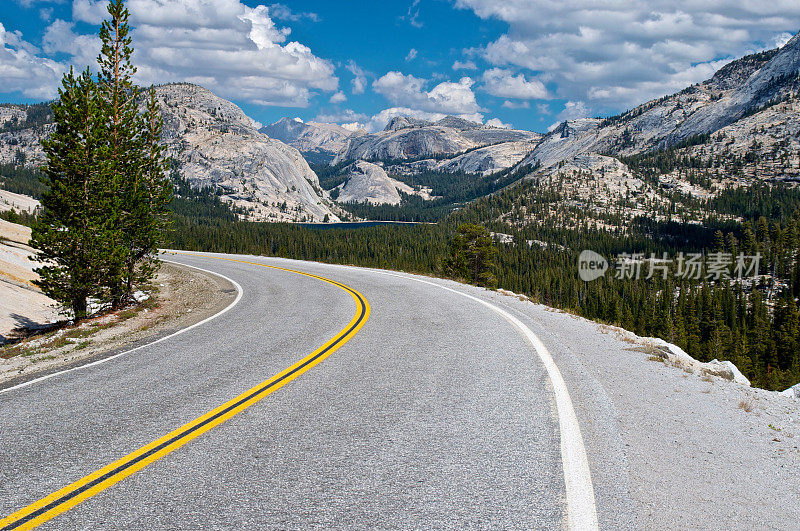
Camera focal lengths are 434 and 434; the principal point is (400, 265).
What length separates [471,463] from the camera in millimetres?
4273

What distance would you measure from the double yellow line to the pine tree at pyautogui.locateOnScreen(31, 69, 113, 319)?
39.8 feet

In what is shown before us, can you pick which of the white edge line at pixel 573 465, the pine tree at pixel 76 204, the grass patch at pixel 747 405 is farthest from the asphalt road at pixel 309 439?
the pine tree at pixel 76 204

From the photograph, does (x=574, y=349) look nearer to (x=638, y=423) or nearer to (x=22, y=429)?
(x=638, y=423)

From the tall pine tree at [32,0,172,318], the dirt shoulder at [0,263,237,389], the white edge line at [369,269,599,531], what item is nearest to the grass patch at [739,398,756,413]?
the white edge line at [369,269,599,531]

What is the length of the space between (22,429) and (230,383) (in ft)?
7.88

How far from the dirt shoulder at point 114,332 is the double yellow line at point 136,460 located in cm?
416

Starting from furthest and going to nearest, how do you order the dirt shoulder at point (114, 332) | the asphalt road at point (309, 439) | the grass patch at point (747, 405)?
the dirt shoulder at point (114, 332) → the grass patch at point (747, 405) → the asphalt road at point (309, 439)

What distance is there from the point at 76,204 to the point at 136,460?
14.6 metres

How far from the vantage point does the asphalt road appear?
352 centimetres

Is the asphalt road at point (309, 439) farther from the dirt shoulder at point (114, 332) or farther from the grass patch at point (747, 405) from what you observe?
the grass patch at point (747, 405)

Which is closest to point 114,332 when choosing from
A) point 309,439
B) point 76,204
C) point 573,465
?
point 76,204

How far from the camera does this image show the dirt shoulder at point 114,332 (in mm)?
8491

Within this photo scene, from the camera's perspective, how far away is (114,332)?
12.1m

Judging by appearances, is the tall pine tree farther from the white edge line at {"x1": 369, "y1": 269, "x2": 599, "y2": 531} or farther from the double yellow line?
the white edge line at {"x1": 369, "y1": 269, "x2": 599, "y2": 531}
